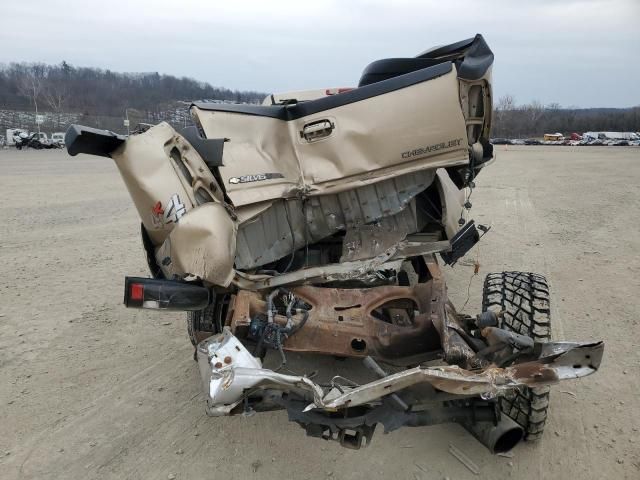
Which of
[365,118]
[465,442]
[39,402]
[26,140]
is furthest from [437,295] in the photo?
[26,140]

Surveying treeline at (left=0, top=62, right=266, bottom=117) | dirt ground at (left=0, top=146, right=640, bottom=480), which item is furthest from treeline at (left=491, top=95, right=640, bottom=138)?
dirt ground at (left=0, top=146, right=640, bottom=480)

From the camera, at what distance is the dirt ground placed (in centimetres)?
316

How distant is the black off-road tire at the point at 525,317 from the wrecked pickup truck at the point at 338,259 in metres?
0.01

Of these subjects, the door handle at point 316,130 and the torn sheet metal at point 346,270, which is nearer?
the torn sheet metal at point 346,270

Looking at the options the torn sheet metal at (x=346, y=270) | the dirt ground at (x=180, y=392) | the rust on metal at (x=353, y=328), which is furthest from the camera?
the torn sheet metal at (x=346, y=270)

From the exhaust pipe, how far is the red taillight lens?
210 centimetres

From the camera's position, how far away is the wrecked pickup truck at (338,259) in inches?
104

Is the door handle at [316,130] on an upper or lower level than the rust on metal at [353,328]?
upper

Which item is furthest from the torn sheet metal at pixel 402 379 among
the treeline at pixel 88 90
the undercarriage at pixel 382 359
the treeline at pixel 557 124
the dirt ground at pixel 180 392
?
the treeline at pixel 557 124

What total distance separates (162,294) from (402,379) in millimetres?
1417

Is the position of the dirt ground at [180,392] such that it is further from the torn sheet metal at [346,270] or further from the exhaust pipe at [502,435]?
the torn sheet metal at [346,270]

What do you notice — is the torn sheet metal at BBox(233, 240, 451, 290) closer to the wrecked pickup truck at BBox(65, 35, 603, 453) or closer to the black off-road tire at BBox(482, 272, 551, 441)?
the wrecked pickup truck at BBox(65, 35, 603, 453)

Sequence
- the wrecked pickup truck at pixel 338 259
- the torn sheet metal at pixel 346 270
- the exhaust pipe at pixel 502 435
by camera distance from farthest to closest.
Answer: the torn sheet metal at pixel 346 270 < the exhaust pipe at pixel 502 435 < the wrecked pickup truck at pixel 338 259

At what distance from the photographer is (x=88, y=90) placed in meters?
96.1
